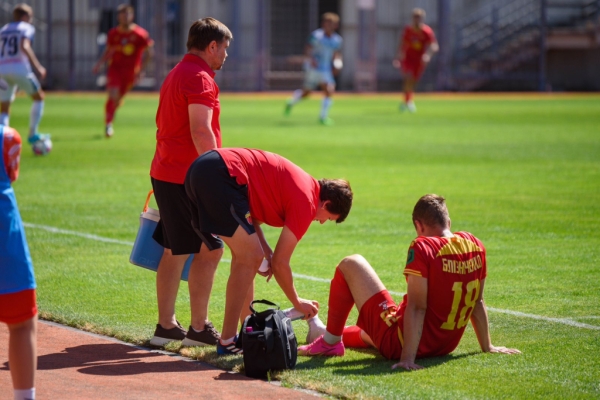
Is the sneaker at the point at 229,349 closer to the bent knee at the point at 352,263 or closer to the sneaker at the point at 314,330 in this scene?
the sneaker at the point at 314,330

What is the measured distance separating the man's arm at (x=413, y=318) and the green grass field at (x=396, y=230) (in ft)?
0.41

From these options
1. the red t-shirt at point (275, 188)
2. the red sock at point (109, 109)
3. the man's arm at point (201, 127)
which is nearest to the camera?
the red t-shirt at point (275, 188)

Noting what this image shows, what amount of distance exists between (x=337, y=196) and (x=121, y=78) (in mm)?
17106

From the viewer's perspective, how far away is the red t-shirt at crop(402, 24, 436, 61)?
Answer: 3197cm

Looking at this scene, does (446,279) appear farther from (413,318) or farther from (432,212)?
(432,212)

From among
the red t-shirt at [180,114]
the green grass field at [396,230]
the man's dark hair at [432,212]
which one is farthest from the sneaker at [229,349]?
the man's dark hair at [432,212]

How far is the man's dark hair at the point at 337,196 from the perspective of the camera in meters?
5.89

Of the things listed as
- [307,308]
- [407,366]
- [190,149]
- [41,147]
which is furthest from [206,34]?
[41,147]

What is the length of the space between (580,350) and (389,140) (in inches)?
605

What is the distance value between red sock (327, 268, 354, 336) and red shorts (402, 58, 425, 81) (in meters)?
26.3

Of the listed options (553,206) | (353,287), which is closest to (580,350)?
(353,287)

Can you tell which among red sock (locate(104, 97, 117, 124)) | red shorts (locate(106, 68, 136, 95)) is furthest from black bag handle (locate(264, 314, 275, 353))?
red shorts (locate(106, 68, 136, 95))

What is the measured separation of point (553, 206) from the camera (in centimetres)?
1248

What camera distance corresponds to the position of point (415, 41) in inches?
1266
